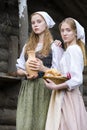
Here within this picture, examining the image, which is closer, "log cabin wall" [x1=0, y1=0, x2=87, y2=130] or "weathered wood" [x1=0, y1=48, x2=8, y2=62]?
"log cabin wall" [x1=0, y1=0, x2=87, y2=130]

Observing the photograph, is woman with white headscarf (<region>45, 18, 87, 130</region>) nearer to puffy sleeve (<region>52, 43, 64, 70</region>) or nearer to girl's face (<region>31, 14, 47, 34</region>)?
puffy sleeve (<region>52, 43, 64, 70</region>)

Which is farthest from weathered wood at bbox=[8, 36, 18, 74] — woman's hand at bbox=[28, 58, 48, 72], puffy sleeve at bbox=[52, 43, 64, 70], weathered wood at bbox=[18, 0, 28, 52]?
woman's hand at bbox=[28, 58, 48, 72]

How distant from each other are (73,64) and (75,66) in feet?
0.09

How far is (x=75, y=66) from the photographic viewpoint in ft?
15.6

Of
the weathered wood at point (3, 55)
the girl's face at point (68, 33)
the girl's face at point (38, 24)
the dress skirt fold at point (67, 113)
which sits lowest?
the dress skirt fold at point (67, 113)

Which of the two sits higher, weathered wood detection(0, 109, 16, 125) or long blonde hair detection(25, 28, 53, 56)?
long blonde hair detection(25, 28, 53, 56)

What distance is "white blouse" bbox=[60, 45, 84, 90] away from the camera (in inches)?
185

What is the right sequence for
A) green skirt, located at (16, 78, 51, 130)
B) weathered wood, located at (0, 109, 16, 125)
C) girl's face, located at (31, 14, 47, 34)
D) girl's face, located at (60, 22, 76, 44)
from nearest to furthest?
green skirt, located at (16, 78, 51, 130) < girl's face, located at (60, 22, 76, 44) < girl's face, located at (31, 14, 47, 34) < weathered wood, located at (0, 109, 16, 125)

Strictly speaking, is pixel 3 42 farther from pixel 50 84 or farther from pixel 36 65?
pixel 50 84

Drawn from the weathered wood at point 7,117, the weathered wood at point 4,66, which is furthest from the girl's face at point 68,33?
the weathered wood at point 4,66

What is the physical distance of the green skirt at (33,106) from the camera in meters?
4.86

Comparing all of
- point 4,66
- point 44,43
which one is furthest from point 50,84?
point 4,66

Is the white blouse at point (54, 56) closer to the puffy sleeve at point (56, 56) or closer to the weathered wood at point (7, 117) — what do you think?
the puffy sleeve at point (56, 56)

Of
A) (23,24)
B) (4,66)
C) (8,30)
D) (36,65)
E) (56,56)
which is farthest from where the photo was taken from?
(8,30)
